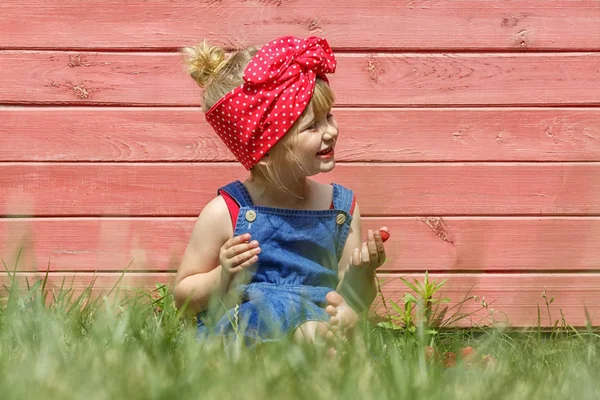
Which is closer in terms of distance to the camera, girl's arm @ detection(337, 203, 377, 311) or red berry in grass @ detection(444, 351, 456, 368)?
red berry in grass @ detection(444, 351, 456, 368)

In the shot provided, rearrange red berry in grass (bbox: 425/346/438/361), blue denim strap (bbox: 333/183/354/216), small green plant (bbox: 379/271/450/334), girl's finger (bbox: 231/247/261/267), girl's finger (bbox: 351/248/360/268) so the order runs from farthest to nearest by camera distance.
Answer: small green plant (bbox: 379/271/450/334)
blue denim strap (bbox: 333/183/354/216)
girl's finger (bbox: 351/248/360/268)
girl's finger (bbox: 231/247/261/267)
red berry in grass (bbox: 425/346/438/361)

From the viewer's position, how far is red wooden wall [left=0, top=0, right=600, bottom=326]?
11.6 ft

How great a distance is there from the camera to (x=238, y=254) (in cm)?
289

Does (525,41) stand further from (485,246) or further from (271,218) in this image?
(271,218)

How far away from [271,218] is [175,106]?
2.47ft

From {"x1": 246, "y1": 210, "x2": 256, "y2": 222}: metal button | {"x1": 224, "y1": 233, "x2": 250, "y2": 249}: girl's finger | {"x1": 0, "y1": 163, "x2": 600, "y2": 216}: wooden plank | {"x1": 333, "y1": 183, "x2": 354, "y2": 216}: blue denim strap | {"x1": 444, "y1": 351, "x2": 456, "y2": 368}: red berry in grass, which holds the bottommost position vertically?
{"x1": 444, "y1": 351, "x2": 456, "y2": 368}: red berry in grass

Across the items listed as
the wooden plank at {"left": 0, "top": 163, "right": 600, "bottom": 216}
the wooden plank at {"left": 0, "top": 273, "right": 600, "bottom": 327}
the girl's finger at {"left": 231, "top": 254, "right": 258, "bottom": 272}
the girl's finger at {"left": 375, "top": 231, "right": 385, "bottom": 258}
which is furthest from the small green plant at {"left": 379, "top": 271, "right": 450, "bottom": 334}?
the girl's finger at {"left": 231, "top": 254, "right": 258, "bottom": 272}

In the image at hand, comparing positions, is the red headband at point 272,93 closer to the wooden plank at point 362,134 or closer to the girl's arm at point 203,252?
the girl's arm at point 203,252

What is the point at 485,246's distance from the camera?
362 centimetres

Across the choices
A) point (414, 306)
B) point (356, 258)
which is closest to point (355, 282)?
point (356, 258)

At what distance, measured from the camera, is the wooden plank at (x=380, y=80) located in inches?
139

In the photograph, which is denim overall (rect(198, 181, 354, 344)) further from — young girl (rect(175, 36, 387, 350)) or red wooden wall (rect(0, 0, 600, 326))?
red wooden wall (rect(0, 0, 600, 326))

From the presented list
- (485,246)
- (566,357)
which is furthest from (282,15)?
(566,357)

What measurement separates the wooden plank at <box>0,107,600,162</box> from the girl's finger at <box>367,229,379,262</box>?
28.4 inches
